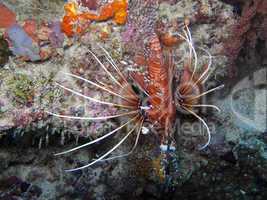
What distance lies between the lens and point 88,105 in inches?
126

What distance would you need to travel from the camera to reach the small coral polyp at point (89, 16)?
3285 millimetres

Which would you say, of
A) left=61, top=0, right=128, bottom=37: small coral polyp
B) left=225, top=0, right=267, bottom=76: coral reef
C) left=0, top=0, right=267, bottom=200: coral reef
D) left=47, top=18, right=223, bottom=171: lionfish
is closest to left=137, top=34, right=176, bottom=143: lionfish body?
left=47, top=18, right=223, bottom=171: lionfish

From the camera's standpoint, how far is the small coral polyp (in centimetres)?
329

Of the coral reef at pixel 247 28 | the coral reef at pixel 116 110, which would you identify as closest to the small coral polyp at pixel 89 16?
the coral reef at pixel 116 110

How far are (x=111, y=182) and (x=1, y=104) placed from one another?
191 cm

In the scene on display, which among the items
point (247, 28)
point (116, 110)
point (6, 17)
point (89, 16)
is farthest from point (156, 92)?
point (6, 17)

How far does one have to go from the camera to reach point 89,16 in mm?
3295

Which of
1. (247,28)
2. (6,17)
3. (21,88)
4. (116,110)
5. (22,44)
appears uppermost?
(247,28)

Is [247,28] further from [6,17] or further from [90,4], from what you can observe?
[6,17]

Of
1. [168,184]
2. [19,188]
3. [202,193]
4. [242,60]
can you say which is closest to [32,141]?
[19,188]

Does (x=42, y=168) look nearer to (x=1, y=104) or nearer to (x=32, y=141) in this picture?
(x=32, y=141)

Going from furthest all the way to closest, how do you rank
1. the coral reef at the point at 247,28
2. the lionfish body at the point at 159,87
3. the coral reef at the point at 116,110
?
1. the coral reef at the point at 247,28
2. the coral reef at the point at 116,110
3. the lionfish body at the point at 159,87

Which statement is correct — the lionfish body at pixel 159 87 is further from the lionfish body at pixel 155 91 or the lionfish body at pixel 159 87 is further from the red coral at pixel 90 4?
the red coral at pixel 90 4

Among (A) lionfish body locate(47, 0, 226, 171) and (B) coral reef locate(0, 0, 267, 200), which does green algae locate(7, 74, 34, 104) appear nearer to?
(B) coral reef locate(0, 0, 267, 200)
